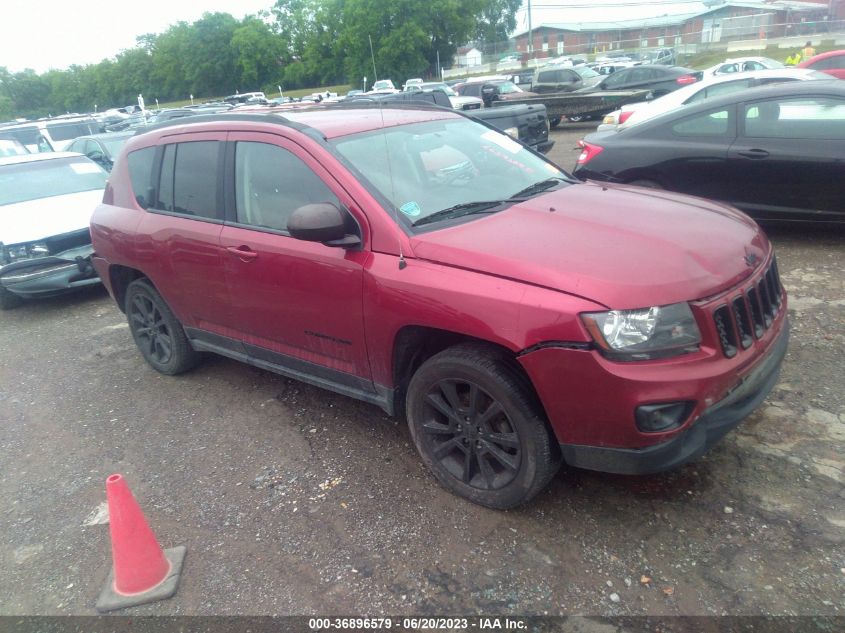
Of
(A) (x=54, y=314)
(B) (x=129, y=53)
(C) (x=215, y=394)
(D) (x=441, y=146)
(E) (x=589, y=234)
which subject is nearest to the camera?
(E) (x=589, y=234)

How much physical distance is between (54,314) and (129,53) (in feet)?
316

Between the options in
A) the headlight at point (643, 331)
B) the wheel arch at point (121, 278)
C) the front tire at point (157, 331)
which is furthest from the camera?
the wheel arch at point (121, 278)

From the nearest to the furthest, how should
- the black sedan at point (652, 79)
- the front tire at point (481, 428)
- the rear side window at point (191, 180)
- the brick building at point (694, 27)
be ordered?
the front tire at point (481, 428) < the rear side window at point (191, 180) < the black sedan at point (652, 79) < the brick building at point (694, 27)

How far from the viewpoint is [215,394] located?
4699 millimetres

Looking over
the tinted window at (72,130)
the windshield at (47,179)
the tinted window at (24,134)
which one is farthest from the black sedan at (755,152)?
the tinted window at (72,130)

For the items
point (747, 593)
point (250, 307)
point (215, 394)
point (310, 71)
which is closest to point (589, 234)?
point (747, 593)

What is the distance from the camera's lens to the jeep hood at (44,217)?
7.05 m

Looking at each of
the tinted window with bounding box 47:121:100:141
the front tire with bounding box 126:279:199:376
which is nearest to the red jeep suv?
the front tire with bounding box 126:279:199:376

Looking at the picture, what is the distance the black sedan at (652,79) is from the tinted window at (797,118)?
12.1 m

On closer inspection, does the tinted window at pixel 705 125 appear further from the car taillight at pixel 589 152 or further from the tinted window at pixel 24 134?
the tinted window at pixel 24 134

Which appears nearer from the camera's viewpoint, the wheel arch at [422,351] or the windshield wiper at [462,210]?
the wheel arch at [422,351]

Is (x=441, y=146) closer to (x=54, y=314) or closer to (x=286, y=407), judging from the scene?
(x=286, y=407)

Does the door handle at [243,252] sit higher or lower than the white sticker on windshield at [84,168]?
higher

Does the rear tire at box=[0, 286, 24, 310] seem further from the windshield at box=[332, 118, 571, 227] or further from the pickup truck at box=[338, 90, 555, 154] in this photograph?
the windshield at box=[332, 118, 571, 227]
